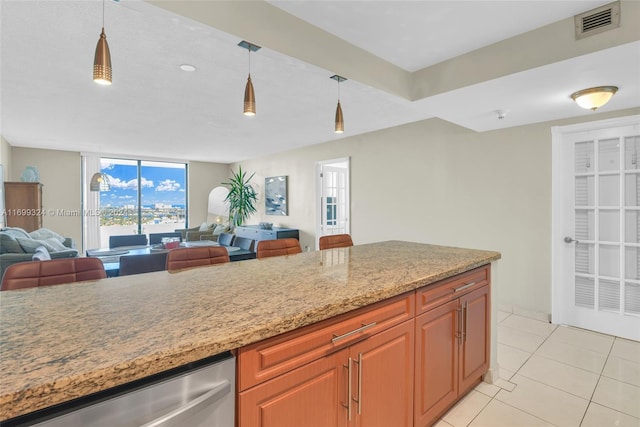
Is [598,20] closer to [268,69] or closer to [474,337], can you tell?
[474,337]

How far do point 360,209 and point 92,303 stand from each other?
174 inches

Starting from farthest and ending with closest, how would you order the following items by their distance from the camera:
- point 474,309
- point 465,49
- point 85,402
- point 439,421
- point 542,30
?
1. point 465,49
2. point 542,30
3. point 474,309
4. point 439,421
5. point 85,402

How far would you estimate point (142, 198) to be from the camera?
25.4ft

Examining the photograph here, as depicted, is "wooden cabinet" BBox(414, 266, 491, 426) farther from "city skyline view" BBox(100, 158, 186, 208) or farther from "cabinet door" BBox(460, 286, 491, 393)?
"city skyline view" BBox(100, 158, 186, 208)

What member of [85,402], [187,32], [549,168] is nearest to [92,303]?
[85,402]

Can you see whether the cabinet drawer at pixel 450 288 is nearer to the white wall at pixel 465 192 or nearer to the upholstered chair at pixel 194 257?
the upholstered chair at pixel 194 257

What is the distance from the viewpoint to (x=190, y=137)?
538cm

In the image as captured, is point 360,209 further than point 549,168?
Yes

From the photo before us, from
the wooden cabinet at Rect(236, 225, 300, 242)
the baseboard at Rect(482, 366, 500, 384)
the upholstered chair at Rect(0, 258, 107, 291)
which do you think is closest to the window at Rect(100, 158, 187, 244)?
the wooden cabinet at Rect(236, 225, 300, 242)

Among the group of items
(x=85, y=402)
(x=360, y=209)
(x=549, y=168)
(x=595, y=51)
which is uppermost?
(x=595, y=51)

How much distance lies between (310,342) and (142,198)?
8.08m

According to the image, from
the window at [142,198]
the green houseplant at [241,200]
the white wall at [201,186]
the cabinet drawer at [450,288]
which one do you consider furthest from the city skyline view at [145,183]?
the cabinet drawer at [450,288]

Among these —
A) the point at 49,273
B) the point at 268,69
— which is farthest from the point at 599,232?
the point at 49,273

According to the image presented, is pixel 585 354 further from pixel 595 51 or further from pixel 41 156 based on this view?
pixel 41 156
